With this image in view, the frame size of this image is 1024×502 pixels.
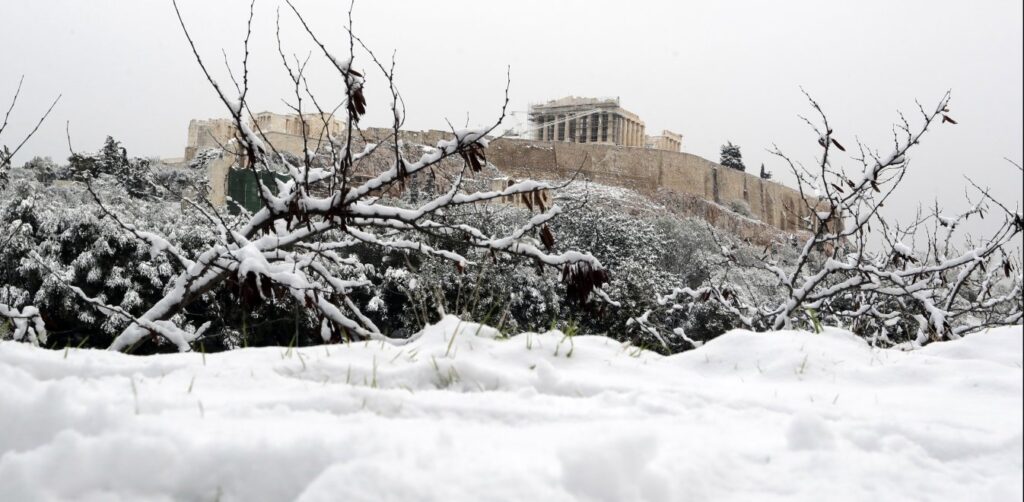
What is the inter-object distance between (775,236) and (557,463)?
51.0 metres

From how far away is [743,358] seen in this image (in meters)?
2.63

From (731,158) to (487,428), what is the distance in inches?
2448

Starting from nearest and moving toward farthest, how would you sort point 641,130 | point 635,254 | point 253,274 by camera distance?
point 253,274, point 635,254, point 641,130

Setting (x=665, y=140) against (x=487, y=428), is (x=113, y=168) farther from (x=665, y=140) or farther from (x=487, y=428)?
(x=665, y=140)

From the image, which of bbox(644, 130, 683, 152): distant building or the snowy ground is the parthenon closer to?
bbox(644, 130, 683, 152): distant building

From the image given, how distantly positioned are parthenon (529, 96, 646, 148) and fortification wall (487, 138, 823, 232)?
16.5m

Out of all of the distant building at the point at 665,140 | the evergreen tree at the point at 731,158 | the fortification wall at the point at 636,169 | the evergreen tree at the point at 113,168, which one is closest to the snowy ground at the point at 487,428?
the evergreen tree at the point at 113,168

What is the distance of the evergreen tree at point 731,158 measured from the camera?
2382 inches

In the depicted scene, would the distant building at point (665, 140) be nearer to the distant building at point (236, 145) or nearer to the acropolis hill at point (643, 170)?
the acropolis hill at point (643, 170)

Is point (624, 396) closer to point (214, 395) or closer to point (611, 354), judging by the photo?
point (611, 354)

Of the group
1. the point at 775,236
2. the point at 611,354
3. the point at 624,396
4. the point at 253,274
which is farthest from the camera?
the point at 775,236

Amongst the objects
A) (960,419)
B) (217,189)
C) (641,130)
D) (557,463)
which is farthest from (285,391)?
(641,130)

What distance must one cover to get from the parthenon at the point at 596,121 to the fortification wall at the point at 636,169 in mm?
16513

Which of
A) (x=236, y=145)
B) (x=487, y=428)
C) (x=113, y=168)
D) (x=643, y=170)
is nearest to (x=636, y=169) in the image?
(x=643, y=170)
